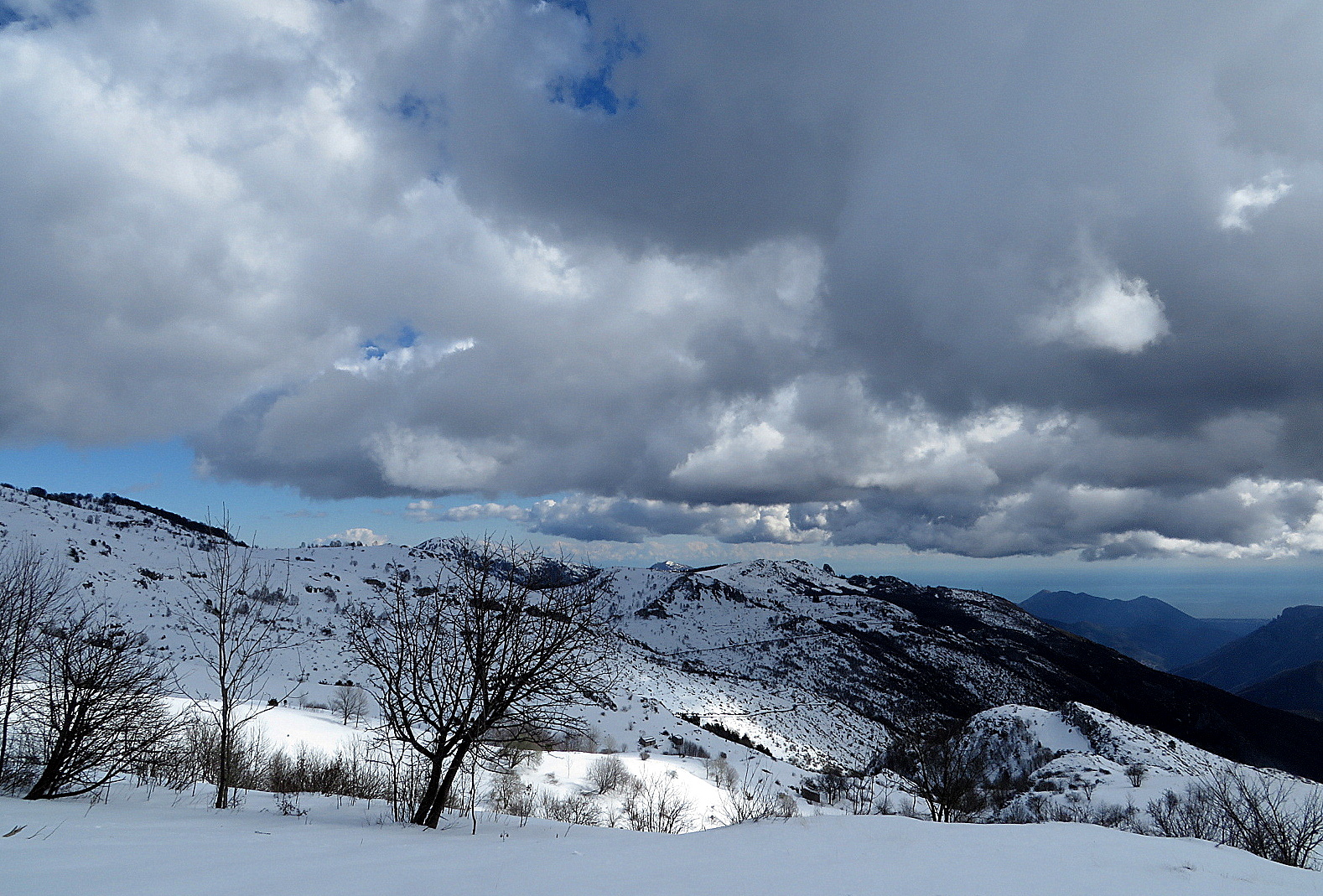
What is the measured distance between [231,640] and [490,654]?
9.13 metres

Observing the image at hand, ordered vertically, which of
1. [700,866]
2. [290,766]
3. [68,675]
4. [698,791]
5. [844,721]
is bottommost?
[844,721]

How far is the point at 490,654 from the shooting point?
Result: 11.9m

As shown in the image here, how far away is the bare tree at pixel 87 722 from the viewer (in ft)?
37.9

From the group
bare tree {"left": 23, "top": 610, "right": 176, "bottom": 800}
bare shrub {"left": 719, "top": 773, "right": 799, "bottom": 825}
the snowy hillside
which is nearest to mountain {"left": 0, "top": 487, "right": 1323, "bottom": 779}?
the snowy hillside

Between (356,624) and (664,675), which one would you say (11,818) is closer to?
(356,624)

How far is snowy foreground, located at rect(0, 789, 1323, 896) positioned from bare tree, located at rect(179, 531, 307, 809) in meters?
3.81

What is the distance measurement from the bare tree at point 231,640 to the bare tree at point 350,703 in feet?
11.9

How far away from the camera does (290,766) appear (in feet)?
81.6

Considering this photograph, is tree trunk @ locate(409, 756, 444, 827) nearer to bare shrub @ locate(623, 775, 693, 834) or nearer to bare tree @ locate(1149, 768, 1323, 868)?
bare shrub @ locate(623, 775, 693, 834)

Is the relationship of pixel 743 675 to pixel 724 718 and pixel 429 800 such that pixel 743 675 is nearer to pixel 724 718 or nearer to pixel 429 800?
pixel 724 718

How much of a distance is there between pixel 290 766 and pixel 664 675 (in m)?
Answer: 103

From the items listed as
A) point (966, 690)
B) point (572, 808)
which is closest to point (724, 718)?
point (572, 808)

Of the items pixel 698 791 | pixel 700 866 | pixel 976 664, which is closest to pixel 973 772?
pixel 698 791

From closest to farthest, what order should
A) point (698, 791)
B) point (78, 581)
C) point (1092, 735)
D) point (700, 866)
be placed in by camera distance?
point (700, 866)
point (698, 791)
point (78, 581)
point (1092, 735)
